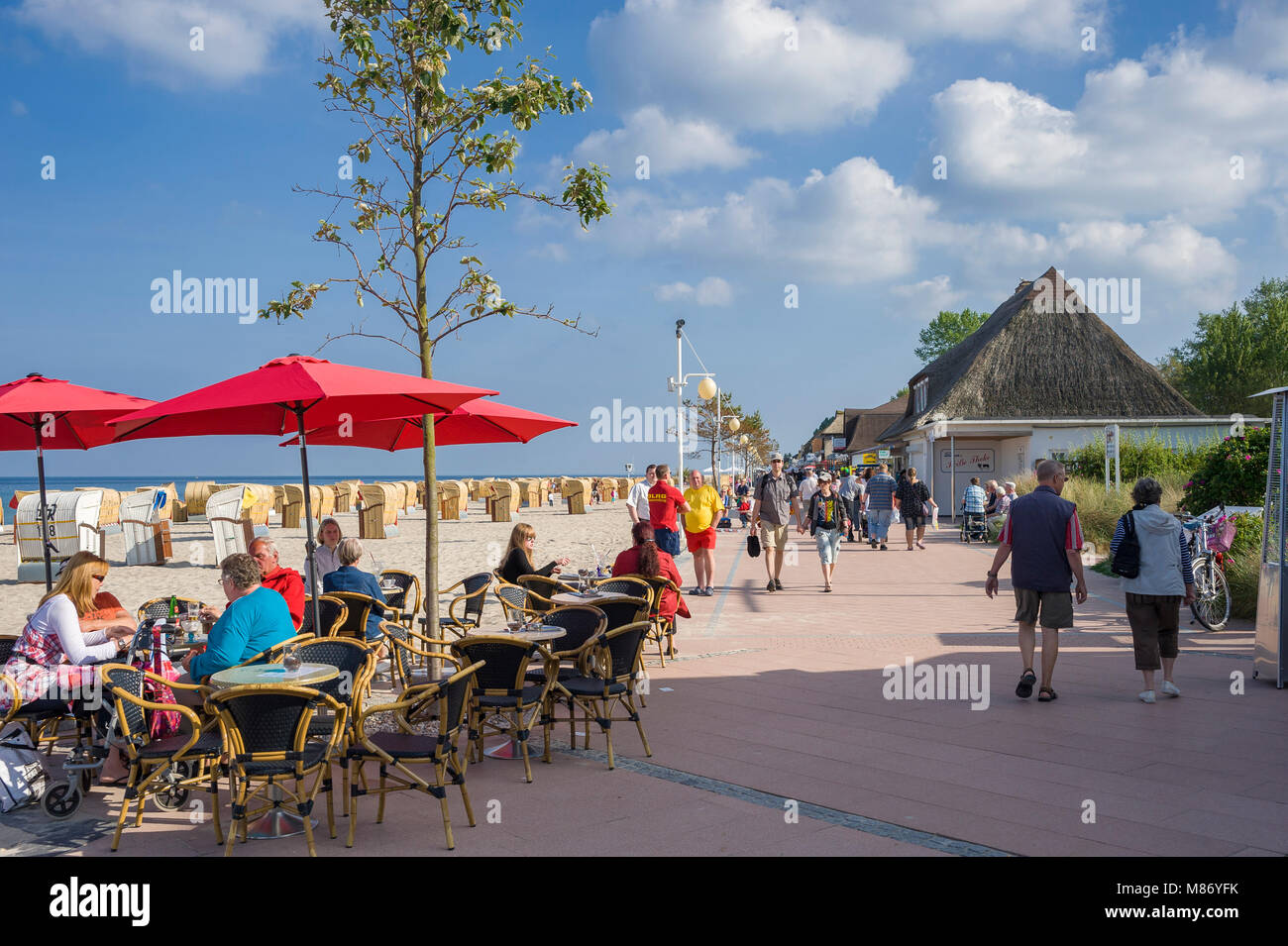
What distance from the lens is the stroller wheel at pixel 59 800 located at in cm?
502

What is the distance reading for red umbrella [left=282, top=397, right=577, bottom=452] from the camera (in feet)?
27.8

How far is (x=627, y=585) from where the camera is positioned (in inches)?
332

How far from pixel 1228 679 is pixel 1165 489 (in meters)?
12.0

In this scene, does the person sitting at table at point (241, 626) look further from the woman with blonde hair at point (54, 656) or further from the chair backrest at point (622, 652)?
the chair backrest at point (622, 652)

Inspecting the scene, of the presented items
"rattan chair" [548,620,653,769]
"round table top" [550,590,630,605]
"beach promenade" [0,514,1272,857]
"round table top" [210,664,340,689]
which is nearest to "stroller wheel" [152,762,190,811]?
"beach promenade" [0,514,1272,857]

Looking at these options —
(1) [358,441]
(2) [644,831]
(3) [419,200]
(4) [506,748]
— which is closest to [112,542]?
(1) [358,441]

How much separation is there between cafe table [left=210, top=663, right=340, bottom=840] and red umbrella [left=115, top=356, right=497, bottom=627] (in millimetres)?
1403

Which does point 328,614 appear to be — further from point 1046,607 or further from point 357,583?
point 1046,607

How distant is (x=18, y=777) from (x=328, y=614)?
238 centimetres

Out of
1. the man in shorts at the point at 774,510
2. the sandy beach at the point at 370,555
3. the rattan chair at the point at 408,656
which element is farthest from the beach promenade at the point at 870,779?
the man in shorts at the point at 774,510

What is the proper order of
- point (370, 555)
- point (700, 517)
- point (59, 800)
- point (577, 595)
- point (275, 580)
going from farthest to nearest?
point (370, 555), point (700, 517), point (577, 595), point (275, 580), point (59, 800)

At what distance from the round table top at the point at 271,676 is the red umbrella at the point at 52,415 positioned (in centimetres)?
323

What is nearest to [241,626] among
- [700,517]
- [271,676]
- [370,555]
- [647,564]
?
[271,676]
